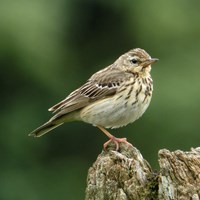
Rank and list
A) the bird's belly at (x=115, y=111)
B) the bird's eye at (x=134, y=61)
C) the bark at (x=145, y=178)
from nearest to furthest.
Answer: the bark at (x=145, y=178)
the bird's belly at (x=115, y=111)
the bird's eye at (x=134, y=61)

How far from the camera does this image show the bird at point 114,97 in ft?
35.2

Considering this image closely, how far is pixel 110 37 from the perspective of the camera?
25.3m

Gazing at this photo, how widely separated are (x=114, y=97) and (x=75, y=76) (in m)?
12.9

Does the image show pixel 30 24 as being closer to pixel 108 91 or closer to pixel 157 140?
pixel 157 140

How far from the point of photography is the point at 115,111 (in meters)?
10.7

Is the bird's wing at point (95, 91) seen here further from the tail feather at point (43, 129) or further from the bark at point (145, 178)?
the bark at point (145, 178)

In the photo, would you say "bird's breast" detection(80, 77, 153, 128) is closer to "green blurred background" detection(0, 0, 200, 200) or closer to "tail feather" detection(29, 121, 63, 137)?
"tail feather" detection(29, 121, 63, 137)

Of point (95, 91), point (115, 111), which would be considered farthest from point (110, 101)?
point (95, 91)

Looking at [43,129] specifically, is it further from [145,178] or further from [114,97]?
[145,178]

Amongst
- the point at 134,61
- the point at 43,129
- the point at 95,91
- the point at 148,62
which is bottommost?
the point at 43,129

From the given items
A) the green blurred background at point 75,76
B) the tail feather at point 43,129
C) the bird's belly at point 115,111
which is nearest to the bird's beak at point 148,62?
the bird's belly at point 115,111

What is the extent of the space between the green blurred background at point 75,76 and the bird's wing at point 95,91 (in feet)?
27.6

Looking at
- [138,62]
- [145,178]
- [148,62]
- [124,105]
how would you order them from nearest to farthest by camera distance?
[145,178] → [124,105] → [148,62] → [138,62]

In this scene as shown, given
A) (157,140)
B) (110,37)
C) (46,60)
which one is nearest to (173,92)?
(157,140)
